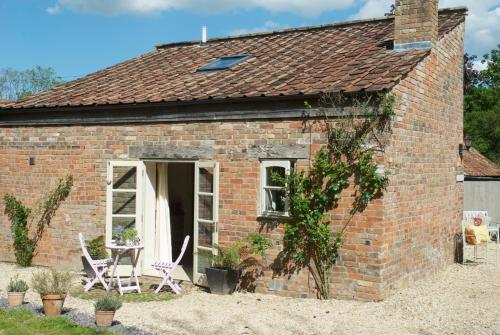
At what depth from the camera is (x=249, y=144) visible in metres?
9.75

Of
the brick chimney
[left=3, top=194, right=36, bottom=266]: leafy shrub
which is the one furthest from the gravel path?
the brick chimney

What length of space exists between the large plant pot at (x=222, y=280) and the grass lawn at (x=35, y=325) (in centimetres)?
269

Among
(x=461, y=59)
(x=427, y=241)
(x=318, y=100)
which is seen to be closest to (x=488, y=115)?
(x=461, y=59)

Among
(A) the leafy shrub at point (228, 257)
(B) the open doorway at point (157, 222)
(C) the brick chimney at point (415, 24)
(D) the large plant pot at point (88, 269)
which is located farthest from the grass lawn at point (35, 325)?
(C) the brick chimney at point (415, 24)

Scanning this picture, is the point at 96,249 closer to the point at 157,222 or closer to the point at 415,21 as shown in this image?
the point at 157,222

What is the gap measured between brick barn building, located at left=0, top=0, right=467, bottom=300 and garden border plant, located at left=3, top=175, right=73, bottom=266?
8.4 inches

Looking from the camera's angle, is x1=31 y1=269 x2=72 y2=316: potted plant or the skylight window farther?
the skylight window

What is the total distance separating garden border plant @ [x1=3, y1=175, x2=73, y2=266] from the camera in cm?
1200

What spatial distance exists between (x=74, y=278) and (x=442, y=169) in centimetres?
751

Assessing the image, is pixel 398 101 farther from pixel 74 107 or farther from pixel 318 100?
pixel 74 107

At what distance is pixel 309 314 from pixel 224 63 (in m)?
6.27

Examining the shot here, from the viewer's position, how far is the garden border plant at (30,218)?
12.0m

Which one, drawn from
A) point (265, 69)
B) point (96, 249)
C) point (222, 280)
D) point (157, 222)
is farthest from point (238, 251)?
point (265, 69)

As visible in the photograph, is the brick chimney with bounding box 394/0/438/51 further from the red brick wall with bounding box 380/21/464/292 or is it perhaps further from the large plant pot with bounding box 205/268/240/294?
the large plant pot with bounding box 205/268/240/294
